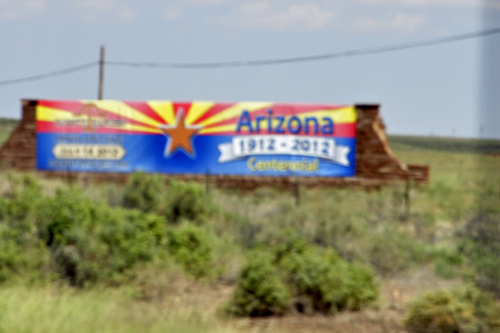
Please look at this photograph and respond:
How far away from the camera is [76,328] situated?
7.51 metres

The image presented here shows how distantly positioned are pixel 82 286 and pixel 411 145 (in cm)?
10817

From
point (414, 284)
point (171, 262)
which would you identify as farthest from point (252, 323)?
point (414, 284)

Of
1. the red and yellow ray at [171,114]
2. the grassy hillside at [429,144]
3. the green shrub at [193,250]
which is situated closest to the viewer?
the green shrub at [193,250]

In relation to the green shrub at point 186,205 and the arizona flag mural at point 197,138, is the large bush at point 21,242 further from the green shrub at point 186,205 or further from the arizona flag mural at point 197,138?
the arizona flag mural at point 197,138

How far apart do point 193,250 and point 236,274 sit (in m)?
0.89

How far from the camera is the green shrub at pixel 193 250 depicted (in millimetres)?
12570

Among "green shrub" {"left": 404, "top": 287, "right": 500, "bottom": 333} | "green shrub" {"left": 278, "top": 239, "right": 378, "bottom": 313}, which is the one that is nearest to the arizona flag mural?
"green shrub" {"left": 278, "top": 239, "right": 378, "bottom": 313}

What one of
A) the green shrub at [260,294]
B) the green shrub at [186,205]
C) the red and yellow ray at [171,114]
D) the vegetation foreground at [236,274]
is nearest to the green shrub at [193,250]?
the vegetation foreground at [236,274]

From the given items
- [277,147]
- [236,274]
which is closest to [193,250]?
[236,274]

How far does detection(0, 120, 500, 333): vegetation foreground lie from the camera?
8.82 meters

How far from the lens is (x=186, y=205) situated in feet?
62.1

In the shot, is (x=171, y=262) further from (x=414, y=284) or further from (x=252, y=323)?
(x=414, y=284)

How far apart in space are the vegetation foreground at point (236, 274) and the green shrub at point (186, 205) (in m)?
1.40

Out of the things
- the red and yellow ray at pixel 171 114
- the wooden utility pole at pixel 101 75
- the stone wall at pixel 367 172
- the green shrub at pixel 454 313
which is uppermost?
the wooden utility pole at pixel 101 75
